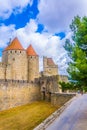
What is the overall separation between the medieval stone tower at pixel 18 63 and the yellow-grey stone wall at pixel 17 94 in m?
11.0

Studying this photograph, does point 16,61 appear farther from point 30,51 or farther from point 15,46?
point 30,51

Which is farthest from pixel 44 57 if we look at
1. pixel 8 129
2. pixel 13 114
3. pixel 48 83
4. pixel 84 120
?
pixel 84 120

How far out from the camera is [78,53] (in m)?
19.8

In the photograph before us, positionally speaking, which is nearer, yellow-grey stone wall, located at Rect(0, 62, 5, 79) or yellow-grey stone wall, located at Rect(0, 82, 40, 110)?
yellow-grey stone wall, located at Rect(0, 82, 40, 110)

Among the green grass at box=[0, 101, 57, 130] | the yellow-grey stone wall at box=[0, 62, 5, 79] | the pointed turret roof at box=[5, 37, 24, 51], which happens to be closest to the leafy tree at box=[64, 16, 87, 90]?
the green grass at box=[0, 101, 57, 130]

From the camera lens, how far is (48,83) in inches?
1700

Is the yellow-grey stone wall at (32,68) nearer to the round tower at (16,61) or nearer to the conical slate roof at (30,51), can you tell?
the conical slate roof at (30,51)

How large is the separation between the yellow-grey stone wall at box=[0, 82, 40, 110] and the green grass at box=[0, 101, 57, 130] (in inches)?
32.9

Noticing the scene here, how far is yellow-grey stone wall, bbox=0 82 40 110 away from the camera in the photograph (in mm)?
34094

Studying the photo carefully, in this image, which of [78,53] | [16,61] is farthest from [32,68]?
[78,53]

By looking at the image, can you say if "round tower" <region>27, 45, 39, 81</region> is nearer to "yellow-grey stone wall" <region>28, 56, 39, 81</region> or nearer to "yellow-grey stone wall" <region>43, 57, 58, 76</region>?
"yellow-grey stone wall" <region>28, 56, 39, 81</region>

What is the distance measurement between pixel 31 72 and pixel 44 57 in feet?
42.3

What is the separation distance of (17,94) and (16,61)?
696 inches

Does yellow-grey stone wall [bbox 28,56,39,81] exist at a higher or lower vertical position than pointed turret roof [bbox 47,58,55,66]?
lower
